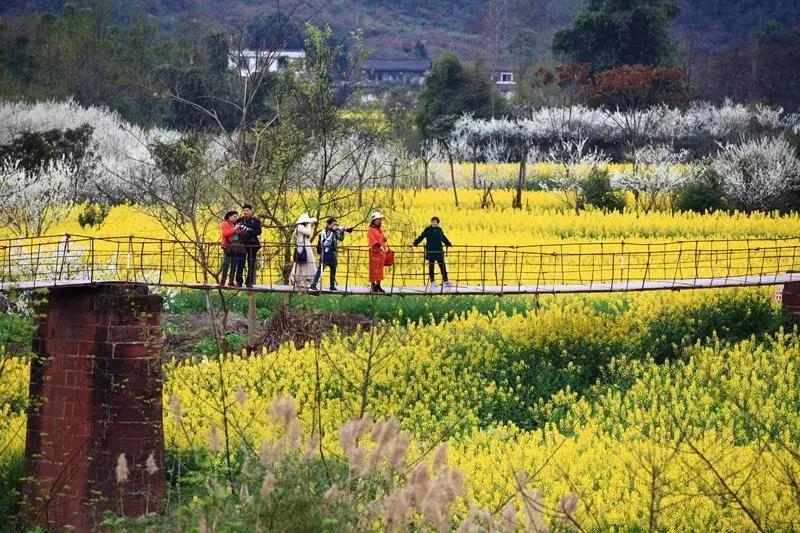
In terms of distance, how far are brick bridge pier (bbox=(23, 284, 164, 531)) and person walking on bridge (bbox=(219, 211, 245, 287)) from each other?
1216 millimetres

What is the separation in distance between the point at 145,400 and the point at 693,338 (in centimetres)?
1116

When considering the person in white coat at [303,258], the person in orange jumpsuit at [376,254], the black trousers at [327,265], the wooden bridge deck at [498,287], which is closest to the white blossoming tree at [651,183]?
the wooden bridge deck at [498,287]

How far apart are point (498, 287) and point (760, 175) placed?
79.6 feet

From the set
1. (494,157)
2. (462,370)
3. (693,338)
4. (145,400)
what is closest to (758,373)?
(693,338)

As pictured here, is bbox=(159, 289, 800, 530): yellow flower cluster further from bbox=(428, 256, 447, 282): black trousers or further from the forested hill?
the forested hill

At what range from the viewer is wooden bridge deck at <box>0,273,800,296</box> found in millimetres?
20703

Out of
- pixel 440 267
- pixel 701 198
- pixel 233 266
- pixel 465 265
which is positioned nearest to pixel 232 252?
pixel 233 266

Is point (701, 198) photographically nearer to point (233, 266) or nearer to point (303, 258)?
point (303, 258)

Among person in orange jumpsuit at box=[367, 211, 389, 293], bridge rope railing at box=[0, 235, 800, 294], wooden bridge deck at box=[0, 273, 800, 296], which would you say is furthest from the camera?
bridge rope railing at box=[0, 235, 800, 294]

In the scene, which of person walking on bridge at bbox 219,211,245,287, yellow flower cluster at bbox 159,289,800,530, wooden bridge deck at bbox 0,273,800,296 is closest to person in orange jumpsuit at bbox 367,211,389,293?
wooden bridge deck at bbox 0,273,800,296

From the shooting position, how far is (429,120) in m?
68.5

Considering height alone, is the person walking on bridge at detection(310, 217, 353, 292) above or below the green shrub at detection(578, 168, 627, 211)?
below

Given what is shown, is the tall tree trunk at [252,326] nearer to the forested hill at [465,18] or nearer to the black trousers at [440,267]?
the black trousers at [440,267]

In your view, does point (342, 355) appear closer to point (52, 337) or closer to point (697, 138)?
point (52, 337)
